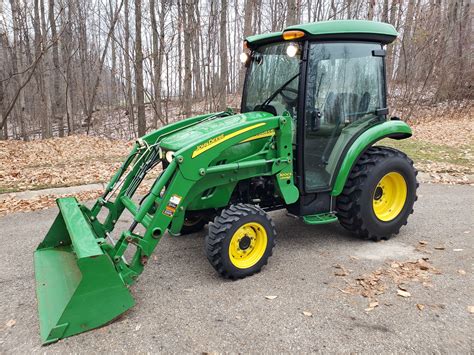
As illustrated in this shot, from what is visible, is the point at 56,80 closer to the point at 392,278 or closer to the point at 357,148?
the point at 357,148

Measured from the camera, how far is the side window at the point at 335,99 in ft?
12.6

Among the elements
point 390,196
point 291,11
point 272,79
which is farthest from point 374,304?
point 291,11

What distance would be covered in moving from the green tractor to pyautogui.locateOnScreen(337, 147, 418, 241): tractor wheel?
12mm

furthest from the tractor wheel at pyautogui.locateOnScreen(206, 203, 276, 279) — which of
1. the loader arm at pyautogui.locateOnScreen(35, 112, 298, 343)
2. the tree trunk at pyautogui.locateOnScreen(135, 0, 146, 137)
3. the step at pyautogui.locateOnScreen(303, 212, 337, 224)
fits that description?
the tree trunk at pyautogui.locateOnScreen(135, 0, 146, 137)

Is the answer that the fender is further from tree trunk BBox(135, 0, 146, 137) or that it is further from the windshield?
tree trunk BBox(135, 0, 146, 137)

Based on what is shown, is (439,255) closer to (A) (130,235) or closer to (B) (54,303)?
(A) (130,235)

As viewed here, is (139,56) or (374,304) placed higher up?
(139,56)

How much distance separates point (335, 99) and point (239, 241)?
178 cm

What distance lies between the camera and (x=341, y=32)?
12.4ft

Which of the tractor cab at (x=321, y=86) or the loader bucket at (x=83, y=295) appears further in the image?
the tractor cab at (x=321, y=86)

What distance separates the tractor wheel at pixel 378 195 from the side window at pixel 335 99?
0.94 ft

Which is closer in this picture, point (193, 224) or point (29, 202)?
point (193, 224)

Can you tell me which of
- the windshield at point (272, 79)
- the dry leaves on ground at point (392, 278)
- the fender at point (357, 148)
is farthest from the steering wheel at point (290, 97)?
the dry leaves on ground at point (392, 278)

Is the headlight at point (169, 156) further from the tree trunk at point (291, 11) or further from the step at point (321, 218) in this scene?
the tree trunk at point (291, 11)
